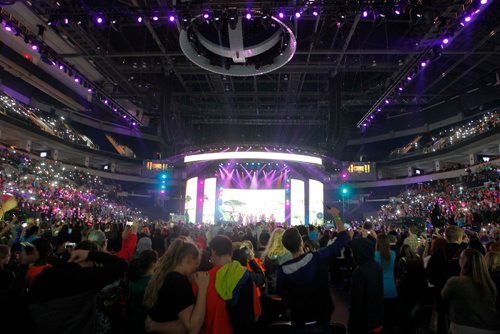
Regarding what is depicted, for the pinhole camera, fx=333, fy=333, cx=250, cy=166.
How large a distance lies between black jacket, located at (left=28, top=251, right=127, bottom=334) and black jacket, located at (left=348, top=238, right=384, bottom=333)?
230cm

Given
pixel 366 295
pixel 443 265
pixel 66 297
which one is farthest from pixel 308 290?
pixel 443 265

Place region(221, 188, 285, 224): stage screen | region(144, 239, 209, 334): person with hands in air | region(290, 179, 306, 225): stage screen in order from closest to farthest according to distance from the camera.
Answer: region(144, 239, 209, 334): person with hands in air → region(221, 188, 285, 224): stage screen → region(290, 179, 306, 225): stage screen

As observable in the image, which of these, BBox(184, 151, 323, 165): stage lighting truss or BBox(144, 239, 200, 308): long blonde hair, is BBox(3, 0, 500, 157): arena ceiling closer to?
BBox(184, 151, 323, 165): stage lighting truss

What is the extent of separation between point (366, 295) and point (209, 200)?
22.2 meters

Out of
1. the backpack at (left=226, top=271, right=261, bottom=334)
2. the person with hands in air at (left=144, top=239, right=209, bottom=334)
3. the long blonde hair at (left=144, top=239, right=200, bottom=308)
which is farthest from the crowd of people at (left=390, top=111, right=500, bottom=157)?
the person with hands in air at (left=144, top=239, right=209, bottom=334)

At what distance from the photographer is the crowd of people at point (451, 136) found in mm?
20716

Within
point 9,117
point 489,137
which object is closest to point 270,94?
point 489,137

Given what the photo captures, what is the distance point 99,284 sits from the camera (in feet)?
8.15

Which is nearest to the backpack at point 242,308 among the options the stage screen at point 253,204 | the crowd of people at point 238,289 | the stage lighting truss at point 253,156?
the crowd of people at point 238,289

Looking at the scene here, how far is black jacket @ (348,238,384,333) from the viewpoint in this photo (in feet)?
10.6

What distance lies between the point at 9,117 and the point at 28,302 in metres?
→ 22.7

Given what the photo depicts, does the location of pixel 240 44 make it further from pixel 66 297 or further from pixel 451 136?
pixel 451 136

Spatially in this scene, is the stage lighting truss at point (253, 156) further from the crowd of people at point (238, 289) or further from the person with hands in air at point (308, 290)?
the person with hands in air at point (308, 290)

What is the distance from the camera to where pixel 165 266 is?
2.54 meters
